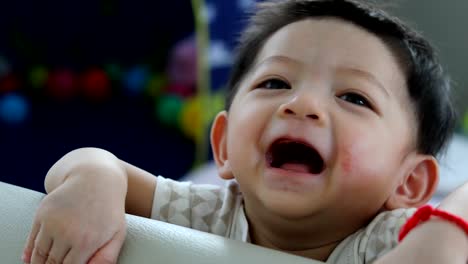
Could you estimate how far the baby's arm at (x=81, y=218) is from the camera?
28.4 inches

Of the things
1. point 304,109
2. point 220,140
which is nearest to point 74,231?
point 304,109

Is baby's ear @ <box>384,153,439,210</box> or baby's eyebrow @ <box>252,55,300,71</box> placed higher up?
baby's eyebrow @ <box>252,55,300,71</box>

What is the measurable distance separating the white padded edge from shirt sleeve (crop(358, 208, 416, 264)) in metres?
0.22

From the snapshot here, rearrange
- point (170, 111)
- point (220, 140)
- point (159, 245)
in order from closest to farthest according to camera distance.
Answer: point (159, 245), point (220, 140), point (170, 111)

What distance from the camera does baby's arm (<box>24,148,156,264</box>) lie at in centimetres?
72

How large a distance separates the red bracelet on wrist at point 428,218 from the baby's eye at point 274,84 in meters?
0.27

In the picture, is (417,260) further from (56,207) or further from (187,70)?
(187,70)

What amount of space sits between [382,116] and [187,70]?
6.30ft

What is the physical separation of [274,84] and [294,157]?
10cm

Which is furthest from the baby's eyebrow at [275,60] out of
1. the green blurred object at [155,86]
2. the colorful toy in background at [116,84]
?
the green blurred object at [155,86]

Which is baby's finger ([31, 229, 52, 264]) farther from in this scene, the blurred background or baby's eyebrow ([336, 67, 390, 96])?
the blurred background

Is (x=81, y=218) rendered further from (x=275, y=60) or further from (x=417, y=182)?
(x=417, y=182)

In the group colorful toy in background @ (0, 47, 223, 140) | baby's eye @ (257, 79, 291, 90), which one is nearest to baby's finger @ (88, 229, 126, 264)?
baby's eye @ (257, 79, 291, 90)

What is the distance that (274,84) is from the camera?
97 cm
